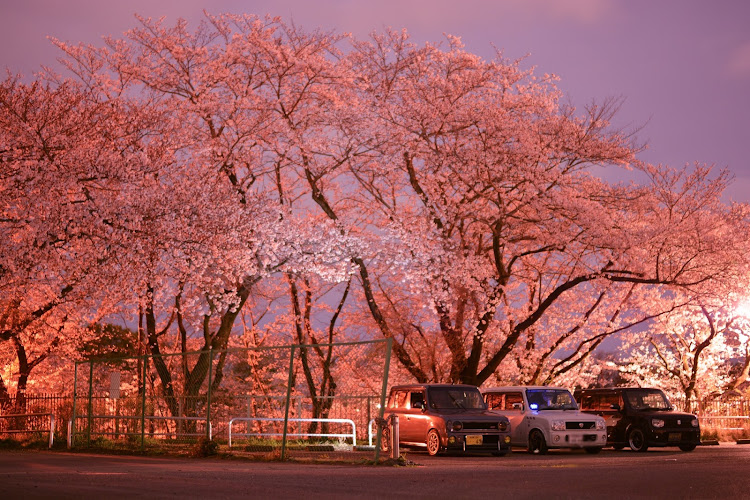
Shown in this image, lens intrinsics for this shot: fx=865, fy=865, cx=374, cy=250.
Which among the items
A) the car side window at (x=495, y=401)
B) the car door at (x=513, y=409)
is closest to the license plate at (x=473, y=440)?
the car door at (x=513, y=409)

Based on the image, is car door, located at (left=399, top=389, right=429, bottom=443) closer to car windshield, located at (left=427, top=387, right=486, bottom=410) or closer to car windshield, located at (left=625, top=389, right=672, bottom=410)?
car windshield, located at (left=427, top=387, right=486, bottom=410)

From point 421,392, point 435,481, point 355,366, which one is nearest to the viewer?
point 435,481

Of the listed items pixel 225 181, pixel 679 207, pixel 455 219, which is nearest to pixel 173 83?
pixel 225 181

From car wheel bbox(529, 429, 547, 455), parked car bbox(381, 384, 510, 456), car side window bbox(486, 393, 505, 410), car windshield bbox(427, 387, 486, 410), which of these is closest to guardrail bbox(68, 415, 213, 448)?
parked car bbox(381, 384, 510, 456)

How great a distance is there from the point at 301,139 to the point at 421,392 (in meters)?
13.9

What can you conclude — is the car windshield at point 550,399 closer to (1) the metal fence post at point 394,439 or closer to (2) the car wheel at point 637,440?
(2) the car wheel at point 637,440

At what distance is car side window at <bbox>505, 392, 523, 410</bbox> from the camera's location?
23255 mm

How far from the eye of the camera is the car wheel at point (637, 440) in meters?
22.9

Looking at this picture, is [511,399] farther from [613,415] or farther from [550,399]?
[613,415]

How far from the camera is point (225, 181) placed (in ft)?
103

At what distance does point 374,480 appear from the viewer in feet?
42.5

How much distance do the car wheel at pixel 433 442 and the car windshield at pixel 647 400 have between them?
6.36 meters

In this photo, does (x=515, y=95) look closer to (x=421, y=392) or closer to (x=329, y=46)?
(x=329, y=46)

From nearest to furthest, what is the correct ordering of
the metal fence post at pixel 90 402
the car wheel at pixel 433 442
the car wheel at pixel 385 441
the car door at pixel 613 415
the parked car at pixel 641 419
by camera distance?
the car wheel at pixel 385 441, the car wheel at pixel 433 442, the parked car at pixel 641 419, the car door at pixel 613 415, the metal fence post at pixel 90 402
